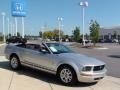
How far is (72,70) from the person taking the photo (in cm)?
1016

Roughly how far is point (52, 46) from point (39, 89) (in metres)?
2.55

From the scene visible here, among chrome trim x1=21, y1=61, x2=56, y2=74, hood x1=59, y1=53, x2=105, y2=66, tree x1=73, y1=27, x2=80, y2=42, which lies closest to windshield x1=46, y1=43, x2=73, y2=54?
hood x1=59, y1=53, x2=105, y2=66

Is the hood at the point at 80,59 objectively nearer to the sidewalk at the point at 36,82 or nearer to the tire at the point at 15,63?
the sidewalk at the point at 36,82

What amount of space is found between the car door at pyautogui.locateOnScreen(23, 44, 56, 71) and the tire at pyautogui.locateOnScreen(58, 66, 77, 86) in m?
0.46

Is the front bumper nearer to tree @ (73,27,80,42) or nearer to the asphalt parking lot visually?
the asphalt parking lot

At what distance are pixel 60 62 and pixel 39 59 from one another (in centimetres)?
116

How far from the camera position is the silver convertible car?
998 cm

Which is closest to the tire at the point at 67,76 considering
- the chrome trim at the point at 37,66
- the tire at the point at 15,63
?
the chrome trim at the point at 37,66

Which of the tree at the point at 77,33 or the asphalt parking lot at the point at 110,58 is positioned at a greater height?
the tree at the point at 77,33

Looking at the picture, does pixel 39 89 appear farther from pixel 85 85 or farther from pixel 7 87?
pixel 85 85

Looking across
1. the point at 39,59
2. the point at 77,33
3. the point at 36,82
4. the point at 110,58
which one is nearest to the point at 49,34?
the point at 77,33

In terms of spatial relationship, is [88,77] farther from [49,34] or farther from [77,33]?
[49,34]

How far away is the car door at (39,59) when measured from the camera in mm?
10930

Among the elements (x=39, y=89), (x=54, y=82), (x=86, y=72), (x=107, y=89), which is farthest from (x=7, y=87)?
(x=107, y=89)
